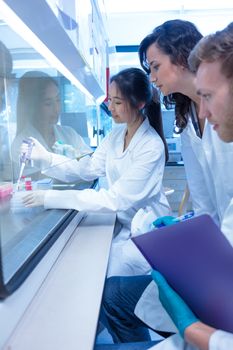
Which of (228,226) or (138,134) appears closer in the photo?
(228,226)

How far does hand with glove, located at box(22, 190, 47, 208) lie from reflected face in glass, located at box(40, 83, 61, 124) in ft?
1.90

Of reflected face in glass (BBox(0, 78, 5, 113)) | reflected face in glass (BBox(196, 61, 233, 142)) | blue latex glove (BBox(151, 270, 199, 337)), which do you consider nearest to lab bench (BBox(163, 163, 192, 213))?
reflected face in glass (BBox(0, 78, 5, 113))

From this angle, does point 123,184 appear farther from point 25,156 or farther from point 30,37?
point 30,37

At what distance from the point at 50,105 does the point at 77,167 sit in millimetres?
411

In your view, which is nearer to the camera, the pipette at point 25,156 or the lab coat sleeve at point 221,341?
the lab coat sleeve at point 221,341

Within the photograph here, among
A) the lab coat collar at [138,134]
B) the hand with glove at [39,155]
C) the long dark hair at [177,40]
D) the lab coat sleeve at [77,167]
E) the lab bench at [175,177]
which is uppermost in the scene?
the long dark hair at [177,40]

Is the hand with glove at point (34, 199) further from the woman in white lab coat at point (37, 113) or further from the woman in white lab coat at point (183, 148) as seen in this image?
the woman in white lab coat at point (183, 148)

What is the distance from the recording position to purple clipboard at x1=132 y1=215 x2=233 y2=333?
28.8 inches

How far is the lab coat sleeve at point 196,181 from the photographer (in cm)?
150

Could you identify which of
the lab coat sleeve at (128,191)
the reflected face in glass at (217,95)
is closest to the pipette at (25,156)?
the lab coat sleeve at (128,191)

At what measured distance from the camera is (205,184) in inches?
59.2

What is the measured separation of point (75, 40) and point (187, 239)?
88cm

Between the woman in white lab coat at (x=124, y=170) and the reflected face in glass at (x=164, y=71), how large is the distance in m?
0.27

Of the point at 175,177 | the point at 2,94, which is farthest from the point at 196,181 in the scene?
the point at 175,177
